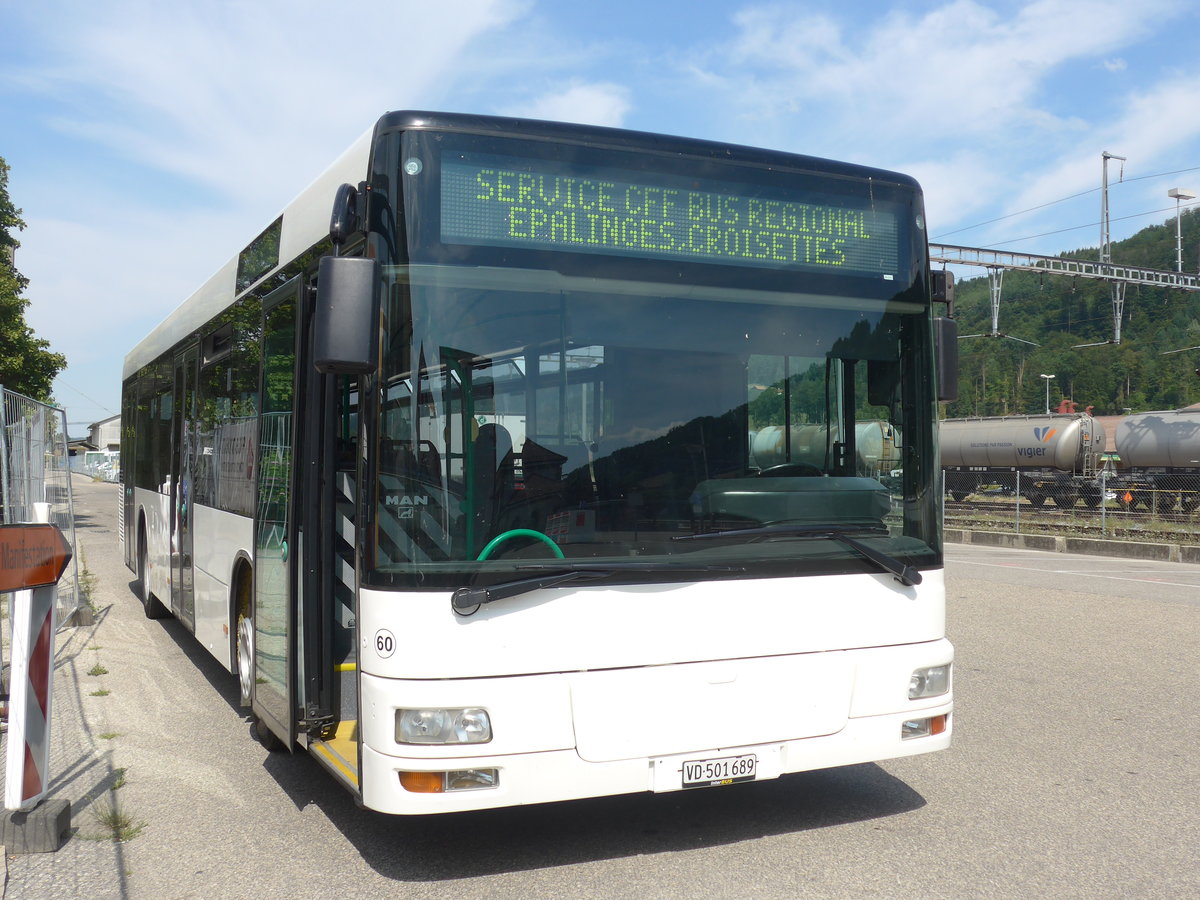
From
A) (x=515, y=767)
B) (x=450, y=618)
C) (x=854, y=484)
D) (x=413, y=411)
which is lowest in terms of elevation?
(x=515, y=767)

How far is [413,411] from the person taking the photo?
168 inches

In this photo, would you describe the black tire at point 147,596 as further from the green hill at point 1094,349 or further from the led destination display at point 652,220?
the green hill at point 1094,349

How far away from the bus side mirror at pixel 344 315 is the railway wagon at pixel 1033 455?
31592mm

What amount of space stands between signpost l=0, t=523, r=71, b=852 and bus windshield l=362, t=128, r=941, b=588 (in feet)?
5.83

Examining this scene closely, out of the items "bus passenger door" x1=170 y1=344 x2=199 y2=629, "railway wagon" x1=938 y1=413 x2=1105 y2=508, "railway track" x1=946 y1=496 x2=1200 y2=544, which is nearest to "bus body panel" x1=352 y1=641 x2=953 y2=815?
"bus passenger door" x1=170 y1=344 x2=199 y2=629

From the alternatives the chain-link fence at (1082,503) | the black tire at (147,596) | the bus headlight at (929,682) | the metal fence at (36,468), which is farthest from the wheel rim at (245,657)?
the chain-link fence at (1082,503)

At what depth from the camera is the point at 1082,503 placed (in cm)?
3556

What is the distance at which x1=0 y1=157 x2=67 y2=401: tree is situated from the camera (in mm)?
26625

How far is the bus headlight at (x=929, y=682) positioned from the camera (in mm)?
4934

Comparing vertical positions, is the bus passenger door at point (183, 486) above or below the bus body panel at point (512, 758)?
above

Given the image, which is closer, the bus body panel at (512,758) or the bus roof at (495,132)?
the bus body panel at (512,758)

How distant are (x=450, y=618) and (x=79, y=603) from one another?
9.21 meters

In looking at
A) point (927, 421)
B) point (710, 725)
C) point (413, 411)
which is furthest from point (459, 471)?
point (927, 421)

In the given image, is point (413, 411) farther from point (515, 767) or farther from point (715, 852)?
point (715, 852)
